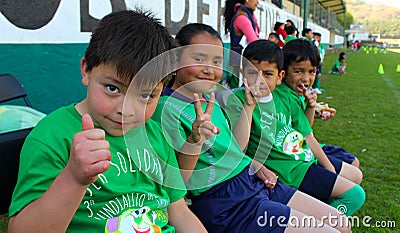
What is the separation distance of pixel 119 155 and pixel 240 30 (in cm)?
334

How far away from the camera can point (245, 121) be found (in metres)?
2.02

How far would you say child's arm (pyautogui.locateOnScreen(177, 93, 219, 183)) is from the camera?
4.50 feet

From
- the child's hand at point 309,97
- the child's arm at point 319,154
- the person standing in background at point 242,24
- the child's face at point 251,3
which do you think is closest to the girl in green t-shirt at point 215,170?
the child's arm at point 319,154

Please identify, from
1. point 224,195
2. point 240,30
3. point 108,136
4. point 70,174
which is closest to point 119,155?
point 108,136

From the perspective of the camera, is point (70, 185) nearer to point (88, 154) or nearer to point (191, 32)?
point (88, 154)

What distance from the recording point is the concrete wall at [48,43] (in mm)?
2678

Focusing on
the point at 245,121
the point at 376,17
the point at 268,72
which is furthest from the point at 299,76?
the point at 376,17

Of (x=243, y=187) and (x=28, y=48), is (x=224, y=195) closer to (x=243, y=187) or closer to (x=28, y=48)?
(x=243, y=187)

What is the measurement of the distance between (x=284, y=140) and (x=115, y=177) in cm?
139

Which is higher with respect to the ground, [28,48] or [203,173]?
[28,48]

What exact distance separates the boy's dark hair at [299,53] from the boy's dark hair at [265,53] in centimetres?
29

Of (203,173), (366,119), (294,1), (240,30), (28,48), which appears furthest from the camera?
(294,1)

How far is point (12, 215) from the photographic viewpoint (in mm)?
1030

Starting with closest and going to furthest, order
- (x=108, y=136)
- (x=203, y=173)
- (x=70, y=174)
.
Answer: (x=70, y=174) → (x=108, y=136) → (x=203, y=173)
